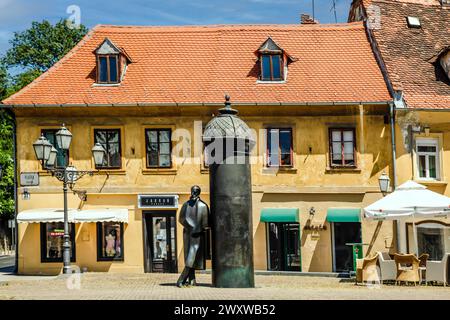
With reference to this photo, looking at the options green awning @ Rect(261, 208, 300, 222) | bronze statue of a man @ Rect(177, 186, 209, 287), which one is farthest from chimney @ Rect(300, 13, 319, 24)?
bronze statue of a man @ Rect(177, 186, 209, 287)

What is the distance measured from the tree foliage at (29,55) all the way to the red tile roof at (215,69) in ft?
66.4

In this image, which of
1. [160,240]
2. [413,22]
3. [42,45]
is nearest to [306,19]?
[413,22]

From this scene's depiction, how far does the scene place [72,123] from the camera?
27109 millimetres

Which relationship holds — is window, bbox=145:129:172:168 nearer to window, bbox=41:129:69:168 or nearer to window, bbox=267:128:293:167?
window, bbox=41:129:69:168

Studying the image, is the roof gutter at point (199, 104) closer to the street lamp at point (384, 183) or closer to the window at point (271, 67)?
the window at point (271, 67)

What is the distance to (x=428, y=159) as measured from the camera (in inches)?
1085

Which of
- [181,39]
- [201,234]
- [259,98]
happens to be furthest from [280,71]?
[201,234]

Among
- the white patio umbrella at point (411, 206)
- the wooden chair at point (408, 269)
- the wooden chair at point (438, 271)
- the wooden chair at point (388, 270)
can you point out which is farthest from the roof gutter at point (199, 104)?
the wooden chair at point (438, 271)

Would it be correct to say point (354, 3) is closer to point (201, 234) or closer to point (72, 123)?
point (72, 123)

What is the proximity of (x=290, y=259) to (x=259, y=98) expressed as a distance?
5.94m

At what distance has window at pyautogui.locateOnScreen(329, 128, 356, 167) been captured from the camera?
89.2 feet

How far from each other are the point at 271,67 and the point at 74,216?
9.10 meters

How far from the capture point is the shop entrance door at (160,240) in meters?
27.1

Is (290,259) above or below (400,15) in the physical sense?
below
